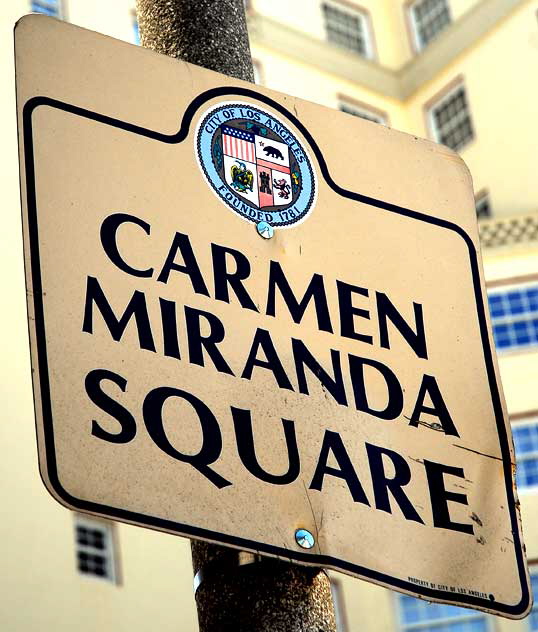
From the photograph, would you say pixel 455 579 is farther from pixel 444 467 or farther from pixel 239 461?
pixel 239 461

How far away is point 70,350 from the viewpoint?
120 inches

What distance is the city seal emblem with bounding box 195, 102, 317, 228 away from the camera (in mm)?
3494

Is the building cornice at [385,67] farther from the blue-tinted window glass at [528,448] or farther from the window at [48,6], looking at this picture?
the blue-tinted window glass at [528,448]

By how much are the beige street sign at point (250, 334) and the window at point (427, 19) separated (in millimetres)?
30987

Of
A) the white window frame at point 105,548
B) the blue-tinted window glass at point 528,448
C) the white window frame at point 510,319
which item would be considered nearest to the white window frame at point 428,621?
the blue-tinted window glass at point 528,448

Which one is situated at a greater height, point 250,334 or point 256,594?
point 250,334

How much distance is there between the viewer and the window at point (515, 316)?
27484 mm

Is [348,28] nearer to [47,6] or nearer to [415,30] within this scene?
[415,30]

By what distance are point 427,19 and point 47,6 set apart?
1029cm

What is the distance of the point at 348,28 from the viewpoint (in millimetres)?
34906

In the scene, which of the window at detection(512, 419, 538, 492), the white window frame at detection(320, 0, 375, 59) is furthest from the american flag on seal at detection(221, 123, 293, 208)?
the white window frame at detection(320, 0, 375, 59)

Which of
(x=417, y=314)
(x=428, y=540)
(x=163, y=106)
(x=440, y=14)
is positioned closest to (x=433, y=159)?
(x=417, y=314)

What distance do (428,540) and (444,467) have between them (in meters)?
0.20

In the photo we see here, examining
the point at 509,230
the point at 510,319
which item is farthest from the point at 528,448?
the point at 509,230
